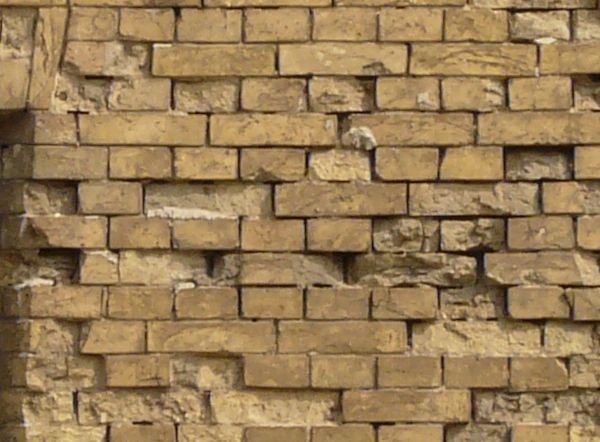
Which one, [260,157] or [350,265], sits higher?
[260,157]

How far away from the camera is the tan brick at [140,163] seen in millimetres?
3242

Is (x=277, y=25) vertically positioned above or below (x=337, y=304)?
above

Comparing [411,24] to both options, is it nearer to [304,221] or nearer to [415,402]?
[304,221]

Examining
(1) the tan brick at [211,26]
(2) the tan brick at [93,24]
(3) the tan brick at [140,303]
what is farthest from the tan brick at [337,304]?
(2) the tan brick at [93,24]

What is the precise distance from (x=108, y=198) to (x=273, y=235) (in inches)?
17.6

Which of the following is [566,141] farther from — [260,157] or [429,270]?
[260,157]

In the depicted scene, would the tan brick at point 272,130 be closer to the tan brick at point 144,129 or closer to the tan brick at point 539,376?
the tan brick at point 144,129

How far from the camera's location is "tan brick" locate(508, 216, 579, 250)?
3.22 metres

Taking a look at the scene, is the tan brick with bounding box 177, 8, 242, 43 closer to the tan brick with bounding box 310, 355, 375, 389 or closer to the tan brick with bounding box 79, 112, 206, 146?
the tan brick with bounding box 79, 112, 206, 146

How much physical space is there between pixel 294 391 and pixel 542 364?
25.6 inches

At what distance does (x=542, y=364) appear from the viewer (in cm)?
321

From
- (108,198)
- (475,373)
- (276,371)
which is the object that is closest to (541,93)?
(475,373)

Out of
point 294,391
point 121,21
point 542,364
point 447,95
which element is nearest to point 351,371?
point 294,391

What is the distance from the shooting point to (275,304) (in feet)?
10.6
